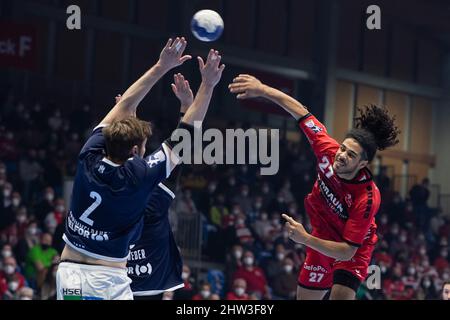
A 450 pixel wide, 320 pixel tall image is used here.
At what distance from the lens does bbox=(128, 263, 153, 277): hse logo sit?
27.2 ft

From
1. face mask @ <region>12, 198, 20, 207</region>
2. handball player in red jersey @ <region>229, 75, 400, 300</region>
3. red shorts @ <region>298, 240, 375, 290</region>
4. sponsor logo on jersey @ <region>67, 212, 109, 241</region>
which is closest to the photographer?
sponsor logo on jersey @ <region>67, 212, 109, 241</region>

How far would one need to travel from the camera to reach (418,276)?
23125 millimetres

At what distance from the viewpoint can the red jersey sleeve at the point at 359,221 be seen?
820cm

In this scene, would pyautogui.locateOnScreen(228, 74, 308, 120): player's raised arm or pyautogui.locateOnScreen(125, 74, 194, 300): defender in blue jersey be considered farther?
pyautogui.locateOnScreen(125, 74, 194, 300): defender in blue jersey

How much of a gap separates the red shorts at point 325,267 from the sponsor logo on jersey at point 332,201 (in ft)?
1.62

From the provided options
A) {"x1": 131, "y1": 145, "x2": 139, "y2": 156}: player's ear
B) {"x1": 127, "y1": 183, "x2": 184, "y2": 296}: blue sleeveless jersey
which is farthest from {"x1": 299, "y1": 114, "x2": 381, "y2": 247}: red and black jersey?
{"x1": 131, "y1": 145, "x2": 139, "y2": 156}: player's ear

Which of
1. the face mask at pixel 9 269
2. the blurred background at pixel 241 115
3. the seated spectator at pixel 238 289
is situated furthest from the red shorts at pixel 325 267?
the seated spectator at pixel 238 289

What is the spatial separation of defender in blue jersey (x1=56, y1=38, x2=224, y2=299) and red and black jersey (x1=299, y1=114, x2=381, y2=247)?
6.61 ft

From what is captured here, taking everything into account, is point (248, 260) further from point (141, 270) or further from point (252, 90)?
point (252, 90)

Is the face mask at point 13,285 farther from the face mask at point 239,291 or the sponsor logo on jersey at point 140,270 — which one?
the sponsor logo on jersey at point 140,270

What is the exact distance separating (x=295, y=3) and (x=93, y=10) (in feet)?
22.5

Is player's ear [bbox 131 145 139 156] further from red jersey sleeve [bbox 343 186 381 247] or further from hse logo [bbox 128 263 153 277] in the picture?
red jersey sleeve [bbox 343 186 381 247]
